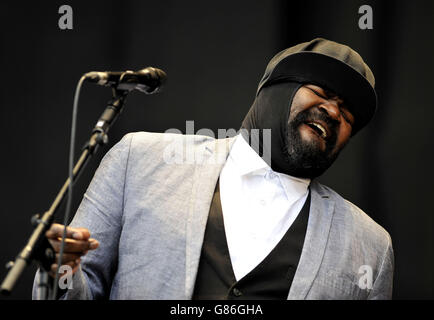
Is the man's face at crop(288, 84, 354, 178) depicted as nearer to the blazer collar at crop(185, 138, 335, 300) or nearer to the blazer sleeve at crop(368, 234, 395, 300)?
the blazer collar at crop(185, 138, 335, 300)

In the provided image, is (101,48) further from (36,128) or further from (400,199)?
(400,199)

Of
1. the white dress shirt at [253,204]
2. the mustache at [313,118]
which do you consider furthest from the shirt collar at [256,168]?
the mustache at [313,118]

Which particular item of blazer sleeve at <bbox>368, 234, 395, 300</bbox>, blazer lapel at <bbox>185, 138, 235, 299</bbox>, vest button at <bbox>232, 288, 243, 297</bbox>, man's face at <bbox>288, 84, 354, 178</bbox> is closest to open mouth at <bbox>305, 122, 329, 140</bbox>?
man's face at <bbox>288, 84, 354, 178</bbox>

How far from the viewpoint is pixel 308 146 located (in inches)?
93.4

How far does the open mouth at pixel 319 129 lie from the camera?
2.38 metres

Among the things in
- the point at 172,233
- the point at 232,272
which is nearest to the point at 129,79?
the point at 172,233

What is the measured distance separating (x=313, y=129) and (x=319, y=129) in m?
0.02

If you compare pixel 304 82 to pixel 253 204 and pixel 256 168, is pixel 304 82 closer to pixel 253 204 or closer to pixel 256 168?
pixel 256 168

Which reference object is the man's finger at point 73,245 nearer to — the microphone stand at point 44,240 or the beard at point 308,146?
the microphone stand at point 44,240

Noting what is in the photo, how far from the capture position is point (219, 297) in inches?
85.0

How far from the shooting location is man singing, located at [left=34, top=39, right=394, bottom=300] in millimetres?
2184

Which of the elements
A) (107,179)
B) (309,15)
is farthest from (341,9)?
(107,179)

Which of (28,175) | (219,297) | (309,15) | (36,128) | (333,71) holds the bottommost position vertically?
(219,297)

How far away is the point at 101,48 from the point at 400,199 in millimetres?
1569
